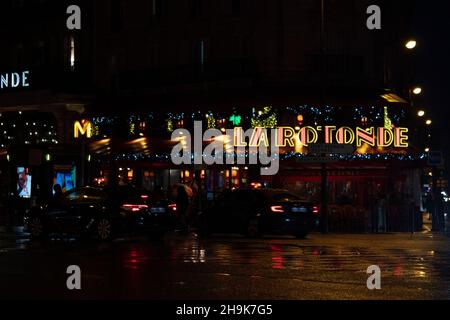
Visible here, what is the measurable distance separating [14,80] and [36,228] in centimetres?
1981

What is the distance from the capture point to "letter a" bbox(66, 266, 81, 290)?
14.1 m

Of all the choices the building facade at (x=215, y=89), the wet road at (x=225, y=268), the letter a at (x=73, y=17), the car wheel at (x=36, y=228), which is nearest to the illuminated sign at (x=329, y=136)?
the building facade at (x=215, y=89)

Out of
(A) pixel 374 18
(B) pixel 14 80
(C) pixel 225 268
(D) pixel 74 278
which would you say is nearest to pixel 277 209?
(C) pixel 225 268

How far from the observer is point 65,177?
40812 millimetres

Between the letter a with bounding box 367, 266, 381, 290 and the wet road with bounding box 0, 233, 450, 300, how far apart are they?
118mm

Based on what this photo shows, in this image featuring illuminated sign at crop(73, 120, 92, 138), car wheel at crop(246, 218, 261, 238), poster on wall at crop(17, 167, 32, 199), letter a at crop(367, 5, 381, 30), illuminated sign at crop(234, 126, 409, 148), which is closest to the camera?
car wheel at crop(246, 218, 261, 238)

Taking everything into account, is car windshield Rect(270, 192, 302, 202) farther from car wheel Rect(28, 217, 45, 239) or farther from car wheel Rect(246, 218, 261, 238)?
car wheel Rect(28, 217, 45, 239)

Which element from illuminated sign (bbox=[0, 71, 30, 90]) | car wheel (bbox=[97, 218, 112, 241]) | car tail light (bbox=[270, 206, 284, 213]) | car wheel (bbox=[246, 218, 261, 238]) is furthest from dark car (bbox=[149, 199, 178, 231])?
illuminated sign (bbox=[0, 71, 30, 90])

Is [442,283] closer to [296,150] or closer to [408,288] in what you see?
[408,288]

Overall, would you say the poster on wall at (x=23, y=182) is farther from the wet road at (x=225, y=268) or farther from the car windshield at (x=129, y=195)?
the car windshield at (x=129, y=195)

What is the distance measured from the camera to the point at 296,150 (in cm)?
3759

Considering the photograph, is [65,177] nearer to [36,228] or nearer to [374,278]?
[36,228]

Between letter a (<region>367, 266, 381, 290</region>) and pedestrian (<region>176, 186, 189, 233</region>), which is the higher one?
pedestrian (<region>176, 186, 189, 233</region>)
